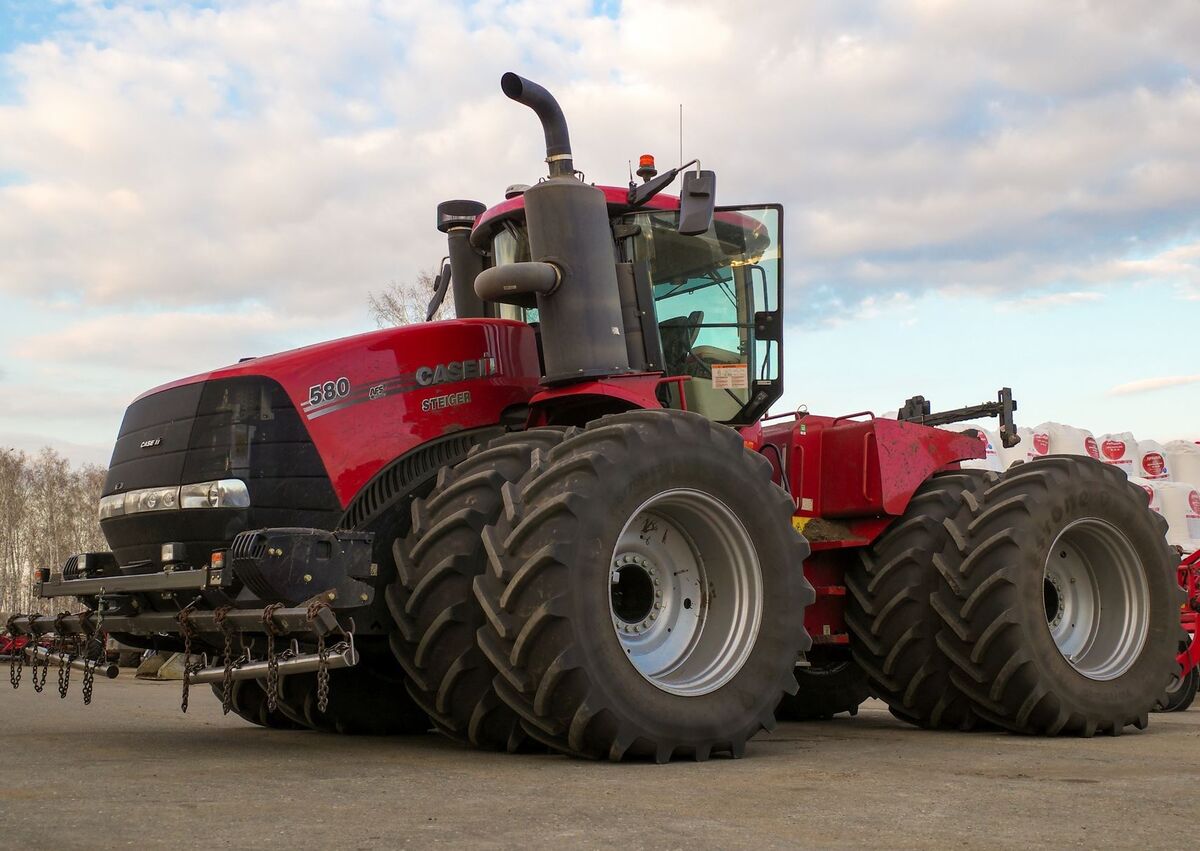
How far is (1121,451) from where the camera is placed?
27.7 m

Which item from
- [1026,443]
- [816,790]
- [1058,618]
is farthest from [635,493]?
[1026,443]

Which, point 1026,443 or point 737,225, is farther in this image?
point 1026,443

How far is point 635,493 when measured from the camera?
235 inches

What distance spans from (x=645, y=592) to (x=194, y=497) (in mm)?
2295

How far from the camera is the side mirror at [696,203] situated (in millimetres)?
6867

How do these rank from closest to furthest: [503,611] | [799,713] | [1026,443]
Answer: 1. [503,611]
2. [799,713]
3. [1026,443]

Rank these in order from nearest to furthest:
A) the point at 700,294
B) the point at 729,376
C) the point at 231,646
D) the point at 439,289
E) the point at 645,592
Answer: the point at 231,646 < the point at 645,592 < the point at 700,294 < the point at 729,376 < the point at 439,289

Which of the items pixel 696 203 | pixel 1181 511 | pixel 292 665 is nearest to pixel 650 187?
pixel 696 203

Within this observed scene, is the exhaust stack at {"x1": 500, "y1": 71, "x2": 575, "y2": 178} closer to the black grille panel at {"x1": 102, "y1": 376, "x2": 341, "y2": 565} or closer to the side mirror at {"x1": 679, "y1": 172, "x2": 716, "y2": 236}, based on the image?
the side mirror at {"x1": 679, "y1": 172, "x2": 716, "y2": 236}

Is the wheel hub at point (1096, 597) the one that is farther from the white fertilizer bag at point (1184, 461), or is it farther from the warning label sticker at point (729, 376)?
the white fertilizer bag at point (1184, 461)

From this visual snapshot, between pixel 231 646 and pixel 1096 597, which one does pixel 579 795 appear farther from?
pixel 1096 597

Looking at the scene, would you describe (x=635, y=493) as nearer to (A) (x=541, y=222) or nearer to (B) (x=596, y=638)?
(B) (x=596, y=638)

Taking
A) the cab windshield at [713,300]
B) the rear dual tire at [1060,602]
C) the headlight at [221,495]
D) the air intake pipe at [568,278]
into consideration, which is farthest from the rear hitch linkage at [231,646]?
the rear dual tire at [1060,602]

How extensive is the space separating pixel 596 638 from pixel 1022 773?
2.01 metres
